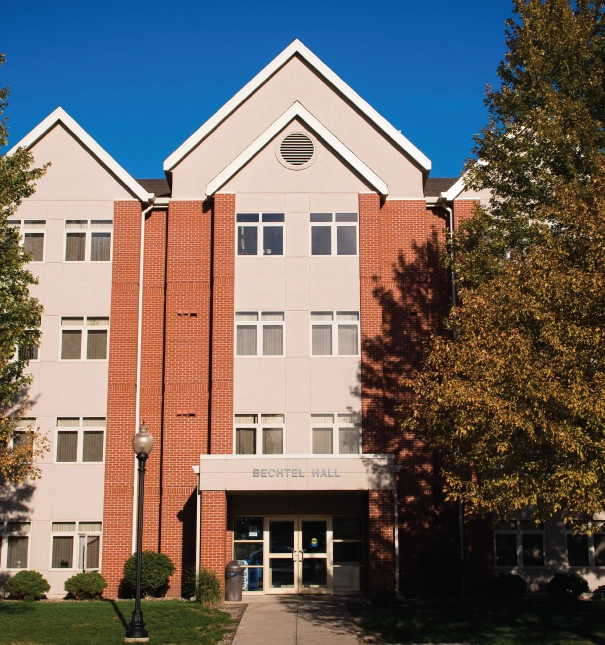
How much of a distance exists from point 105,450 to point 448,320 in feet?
39.3

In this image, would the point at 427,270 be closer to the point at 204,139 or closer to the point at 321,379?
the point at 321,379

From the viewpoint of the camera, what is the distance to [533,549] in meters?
25.7

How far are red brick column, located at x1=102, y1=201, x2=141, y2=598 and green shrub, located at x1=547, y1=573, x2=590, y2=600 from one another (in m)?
12.5

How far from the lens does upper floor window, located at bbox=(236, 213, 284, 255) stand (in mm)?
27203

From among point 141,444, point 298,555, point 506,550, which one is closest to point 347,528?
point 298,555

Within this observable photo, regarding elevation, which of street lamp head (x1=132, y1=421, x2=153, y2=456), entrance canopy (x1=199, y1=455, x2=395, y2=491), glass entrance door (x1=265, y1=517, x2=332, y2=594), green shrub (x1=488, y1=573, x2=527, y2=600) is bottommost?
green shrub (x1=488, y1=573, x2=527, y2=600)

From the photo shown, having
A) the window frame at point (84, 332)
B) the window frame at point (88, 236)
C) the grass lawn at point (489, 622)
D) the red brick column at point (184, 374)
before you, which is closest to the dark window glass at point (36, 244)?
the window frame at point (88, 236)

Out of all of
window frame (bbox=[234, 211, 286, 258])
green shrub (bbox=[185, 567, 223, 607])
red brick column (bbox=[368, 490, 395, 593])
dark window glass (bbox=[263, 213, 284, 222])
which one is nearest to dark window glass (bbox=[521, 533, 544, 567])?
red brick column (bbox=[368, 490, 395, 593])

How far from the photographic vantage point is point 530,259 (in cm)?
1828

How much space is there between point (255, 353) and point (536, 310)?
11.3 meters

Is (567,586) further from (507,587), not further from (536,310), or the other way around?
(536,310)

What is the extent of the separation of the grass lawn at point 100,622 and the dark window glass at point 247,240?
10.8m

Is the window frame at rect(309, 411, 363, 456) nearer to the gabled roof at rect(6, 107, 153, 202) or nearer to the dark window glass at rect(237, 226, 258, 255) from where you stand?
the dark window glass at rect(237, 226, 258, 255)

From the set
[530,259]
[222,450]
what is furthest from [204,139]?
[530,259]
